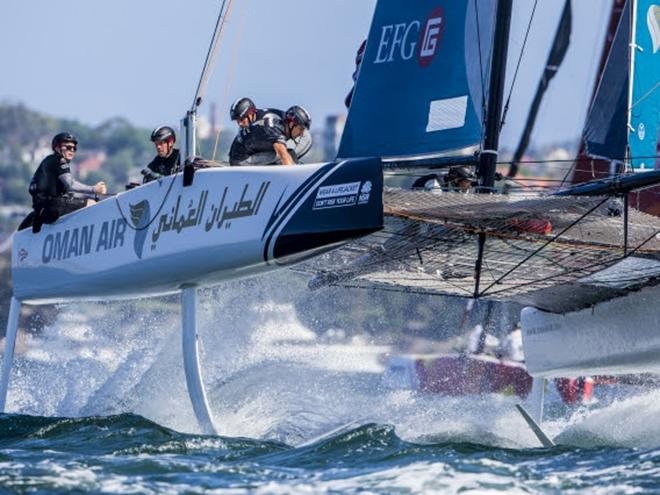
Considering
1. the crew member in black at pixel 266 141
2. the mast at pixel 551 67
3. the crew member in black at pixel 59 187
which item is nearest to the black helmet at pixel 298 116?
the crew member in black at pixel 266 141

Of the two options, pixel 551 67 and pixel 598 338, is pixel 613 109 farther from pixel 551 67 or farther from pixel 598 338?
pixel 551 67

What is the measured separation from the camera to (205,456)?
6309 millimetres

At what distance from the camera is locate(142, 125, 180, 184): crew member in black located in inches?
312

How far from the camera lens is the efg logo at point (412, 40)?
7633mm

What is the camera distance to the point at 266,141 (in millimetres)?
7508

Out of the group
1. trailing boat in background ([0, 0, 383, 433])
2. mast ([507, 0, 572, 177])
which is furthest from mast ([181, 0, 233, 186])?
mast ([507, 0, 572, 177])

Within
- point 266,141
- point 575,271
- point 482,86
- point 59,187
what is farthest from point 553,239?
point 59,187

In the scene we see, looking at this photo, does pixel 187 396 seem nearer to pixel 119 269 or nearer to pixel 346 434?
pixel 119 269

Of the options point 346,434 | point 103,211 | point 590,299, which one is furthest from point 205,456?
point 590,299

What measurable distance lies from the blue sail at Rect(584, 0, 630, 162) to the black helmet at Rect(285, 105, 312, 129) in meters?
1.48

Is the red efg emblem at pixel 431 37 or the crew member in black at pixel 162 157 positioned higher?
the red efg emblem at pixel 431 37

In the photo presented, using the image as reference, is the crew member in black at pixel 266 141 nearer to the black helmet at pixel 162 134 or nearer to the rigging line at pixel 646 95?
the black helmet at pixel 162 134

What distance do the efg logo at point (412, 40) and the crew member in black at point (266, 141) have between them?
1.70ft

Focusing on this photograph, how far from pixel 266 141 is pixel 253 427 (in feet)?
4.16
